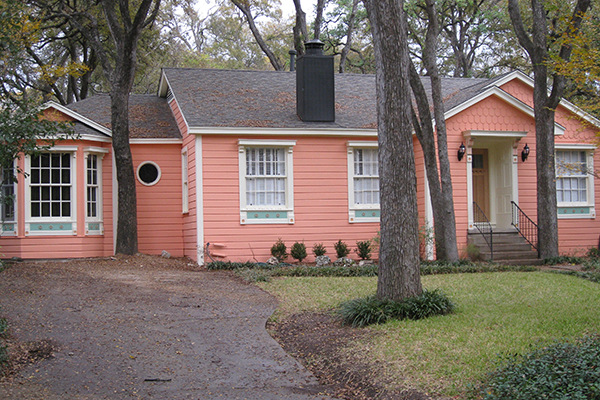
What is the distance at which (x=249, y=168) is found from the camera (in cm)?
1634

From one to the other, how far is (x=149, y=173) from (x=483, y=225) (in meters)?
9.63

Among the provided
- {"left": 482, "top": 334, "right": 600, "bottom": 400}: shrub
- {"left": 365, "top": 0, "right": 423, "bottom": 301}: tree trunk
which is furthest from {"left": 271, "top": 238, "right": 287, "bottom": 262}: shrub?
{"left": 482, "top": 334, "right": 600, "bottom": 400}: shrub

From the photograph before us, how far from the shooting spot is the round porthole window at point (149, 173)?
691 inches

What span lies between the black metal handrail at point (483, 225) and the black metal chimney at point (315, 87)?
510cm

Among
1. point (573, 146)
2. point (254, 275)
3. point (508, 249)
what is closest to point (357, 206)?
point (508, 249)

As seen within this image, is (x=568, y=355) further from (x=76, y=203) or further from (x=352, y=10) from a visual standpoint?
(x=352, y=10)

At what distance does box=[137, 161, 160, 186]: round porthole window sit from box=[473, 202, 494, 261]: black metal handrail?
9.01m

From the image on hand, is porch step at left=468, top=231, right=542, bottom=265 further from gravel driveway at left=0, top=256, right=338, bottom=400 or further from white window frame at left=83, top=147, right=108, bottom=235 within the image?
white window frame at left=83, top=147, right=108, bottom=235

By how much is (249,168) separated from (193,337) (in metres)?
8.39

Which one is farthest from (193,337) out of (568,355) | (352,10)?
(352,10)

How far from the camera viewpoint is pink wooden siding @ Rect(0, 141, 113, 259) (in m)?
15.8

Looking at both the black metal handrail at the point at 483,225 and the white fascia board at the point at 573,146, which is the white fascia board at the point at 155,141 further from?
the white fascia board at the point at 573,146

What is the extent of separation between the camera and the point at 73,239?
53.1 ft

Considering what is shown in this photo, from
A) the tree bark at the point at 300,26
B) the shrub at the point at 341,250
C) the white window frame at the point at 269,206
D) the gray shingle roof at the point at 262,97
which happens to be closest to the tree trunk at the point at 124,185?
the gray shingle roof at the point at 262,97
